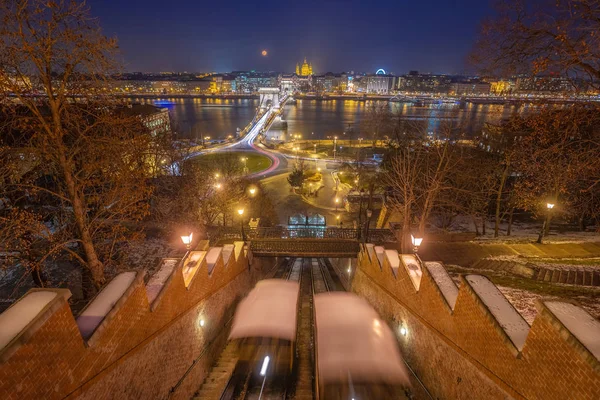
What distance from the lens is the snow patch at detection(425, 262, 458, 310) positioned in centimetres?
670

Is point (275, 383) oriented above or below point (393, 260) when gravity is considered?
below

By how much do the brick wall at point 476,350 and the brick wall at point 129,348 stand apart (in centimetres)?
558

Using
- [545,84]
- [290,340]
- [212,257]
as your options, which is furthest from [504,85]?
[212,257]

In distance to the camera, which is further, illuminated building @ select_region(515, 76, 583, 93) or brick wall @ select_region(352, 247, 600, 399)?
illuminated building @ select_region(515, 76, 583, 93)

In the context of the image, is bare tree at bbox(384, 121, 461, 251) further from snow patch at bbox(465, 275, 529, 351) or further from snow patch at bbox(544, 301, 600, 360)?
snow patch at bbox(544, 301, 600, 360)

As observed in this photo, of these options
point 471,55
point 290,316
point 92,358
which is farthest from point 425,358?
point 471,55

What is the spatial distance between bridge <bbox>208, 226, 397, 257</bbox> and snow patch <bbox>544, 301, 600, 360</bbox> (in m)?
10.1

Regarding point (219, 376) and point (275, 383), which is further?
point (219, 376)

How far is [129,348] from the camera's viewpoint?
593cm

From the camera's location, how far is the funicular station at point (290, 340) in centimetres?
422

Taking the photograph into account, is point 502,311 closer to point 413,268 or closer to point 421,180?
point 413,268

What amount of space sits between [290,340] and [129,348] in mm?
4295

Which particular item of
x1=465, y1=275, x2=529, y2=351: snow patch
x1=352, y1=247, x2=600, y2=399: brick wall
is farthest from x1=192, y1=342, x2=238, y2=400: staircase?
x1=465, y1=275, x2=529, y2=351: snow patch

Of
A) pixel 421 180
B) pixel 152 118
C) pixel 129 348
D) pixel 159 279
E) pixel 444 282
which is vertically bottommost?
pixel 421 180
